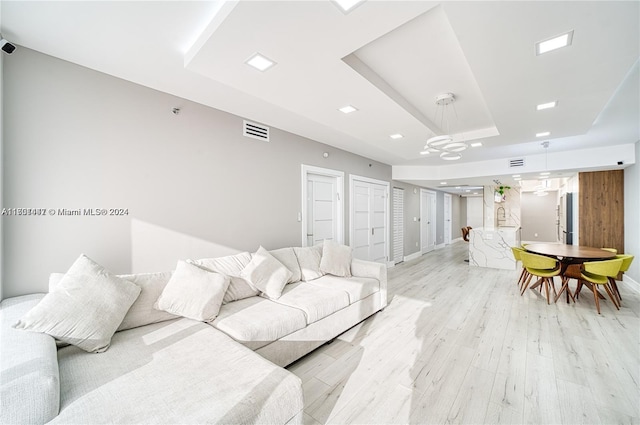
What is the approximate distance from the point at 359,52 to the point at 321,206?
9.30 feet

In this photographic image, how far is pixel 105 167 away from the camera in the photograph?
234cm

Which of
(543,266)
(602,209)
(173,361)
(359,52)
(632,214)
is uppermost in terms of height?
(359,52)

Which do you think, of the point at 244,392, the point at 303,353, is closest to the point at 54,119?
the point at 244,392

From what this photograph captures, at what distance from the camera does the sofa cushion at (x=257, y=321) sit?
6.72ft

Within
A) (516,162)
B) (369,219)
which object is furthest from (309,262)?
(516,162)

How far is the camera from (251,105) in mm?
2986

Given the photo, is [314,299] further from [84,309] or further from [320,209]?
[320,209]

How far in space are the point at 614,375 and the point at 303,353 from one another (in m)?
2.71

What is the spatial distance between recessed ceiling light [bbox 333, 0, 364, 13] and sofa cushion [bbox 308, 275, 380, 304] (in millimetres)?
2669

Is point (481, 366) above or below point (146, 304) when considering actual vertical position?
below

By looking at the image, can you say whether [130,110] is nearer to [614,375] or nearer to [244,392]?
[244,392]

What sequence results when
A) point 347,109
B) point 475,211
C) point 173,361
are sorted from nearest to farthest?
point 173,361 < point 347,109 < point 475,211

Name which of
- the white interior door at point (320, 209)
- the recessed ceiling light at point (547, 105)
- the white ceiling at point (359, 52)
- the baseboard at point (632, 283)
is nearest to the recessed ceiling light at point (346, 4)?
the white ceiling at point (359, 52)

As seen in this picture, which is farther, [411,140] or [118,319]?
[411,140]
